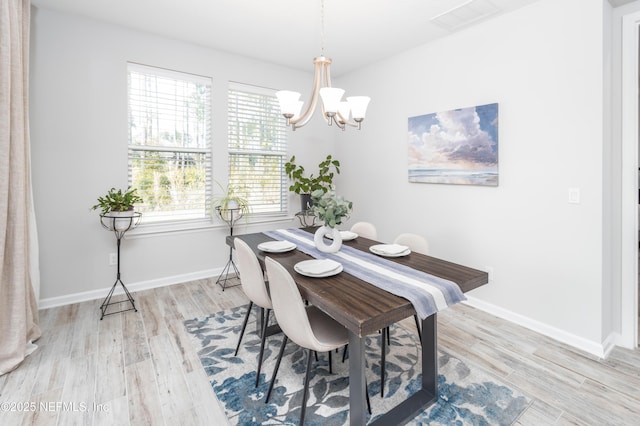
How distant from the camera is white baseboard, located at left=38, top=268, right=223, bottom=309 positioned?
3.08 m

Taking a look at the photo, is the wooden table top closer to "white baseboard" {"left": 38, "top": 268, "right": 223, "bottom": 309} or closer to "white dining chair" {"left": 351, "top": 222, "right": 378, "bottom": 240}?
"white dining chair" {"left": 351, "top": 222, "right": 378, "bottom": 240}

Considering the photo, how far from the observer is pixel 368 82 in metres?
4.26

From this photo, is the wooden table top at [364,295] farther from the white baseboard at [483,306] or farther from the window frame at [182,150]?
the window frame at [182,150]

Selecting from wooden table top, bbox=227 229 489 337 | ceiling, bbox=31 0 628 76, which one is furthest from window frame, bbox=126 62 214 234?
A: wooden table top, bbox=227 229 489 337

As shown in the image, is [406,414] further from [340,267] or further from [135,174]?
[135,174]

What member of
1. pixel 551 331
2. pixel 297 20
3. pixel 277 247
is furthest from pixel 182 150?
pixel 551 331

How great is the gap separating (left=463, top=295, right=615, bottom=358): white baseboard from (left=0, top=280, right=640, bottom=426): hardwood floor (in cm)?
7

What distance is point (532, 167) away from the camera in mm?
2691

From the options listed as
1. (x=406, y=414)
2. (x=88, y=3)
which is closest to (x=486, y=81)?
(x=406, y=414)

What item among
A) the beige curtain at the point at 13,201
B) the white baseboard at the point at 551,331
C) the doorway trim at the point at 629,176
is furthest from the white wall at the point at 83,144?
the doorway trim at the point at 629,176

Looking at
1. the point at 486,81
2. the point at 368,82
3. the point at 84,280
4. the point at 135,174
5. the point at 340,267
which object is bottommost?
the point at 84,280

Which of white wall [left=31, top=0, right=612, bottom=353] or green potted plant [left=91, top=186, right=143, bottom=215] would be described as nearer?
white wall [left=31, top=0, right=612, bottom=353]

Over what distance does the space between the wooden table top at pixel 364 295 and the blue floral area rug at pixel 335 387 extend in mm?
712

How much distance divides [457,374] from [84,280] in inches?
140
